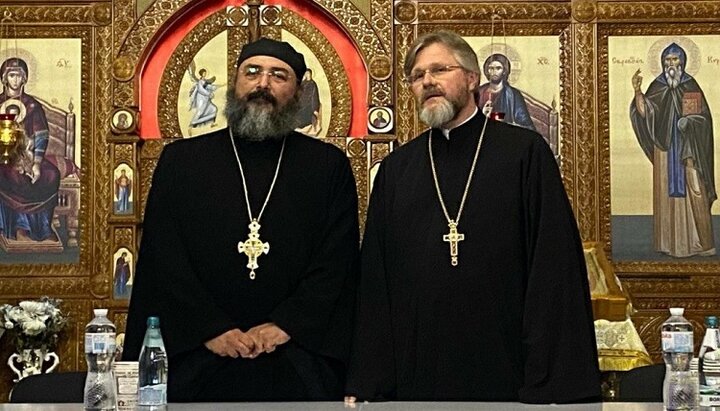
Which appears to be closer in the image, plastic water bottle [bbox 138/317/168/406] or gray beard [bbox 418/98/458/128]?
plastic water bottle [bbox 138/317/168/406]

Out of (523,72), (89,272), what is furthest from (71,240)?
(523,72)

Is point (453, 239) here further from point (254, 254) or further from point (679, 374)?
point (679, 374)

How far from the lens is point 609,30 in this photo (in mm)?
9164

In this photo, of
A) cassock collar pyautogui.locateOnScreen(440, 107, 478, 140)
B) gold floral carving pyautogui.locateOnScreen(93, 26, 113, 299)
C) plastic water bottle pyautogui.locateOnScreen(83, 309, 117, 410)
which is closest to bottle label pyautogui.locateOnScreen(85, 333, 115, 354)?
plastic water bottle pyautogui.locateOnScreen(83, 309, 117, 410)

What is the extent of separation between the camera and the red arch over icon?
9.33 m

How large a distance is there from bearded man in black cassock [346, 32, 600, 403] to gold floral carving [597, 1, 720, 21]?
448cm

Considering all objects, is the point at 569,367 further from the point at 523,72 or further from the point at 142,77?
the point at 142,77

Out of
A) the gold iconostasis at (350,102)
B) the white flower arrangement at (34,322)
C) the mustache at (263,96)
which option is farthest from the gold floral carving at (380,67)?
the mustache at (263,96)

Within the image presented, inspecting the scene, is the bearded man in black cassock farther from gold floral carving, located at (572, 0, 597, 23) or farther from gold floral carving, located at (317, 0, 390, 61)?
gold floral carving, located at (572, 0, 597, 23)

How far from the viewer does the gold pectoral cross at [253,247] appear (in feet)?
16.8

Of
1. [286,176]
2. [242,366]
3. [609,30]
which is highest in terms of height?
[609,30]

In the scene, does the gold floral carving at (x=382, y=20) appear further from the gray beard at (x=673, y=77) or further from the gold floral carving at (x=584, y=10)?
the gray beard at (x=673, y=77)

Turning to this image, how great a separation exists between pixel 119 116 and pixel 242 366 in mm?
4604

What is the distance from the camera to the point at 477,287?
4.79m
